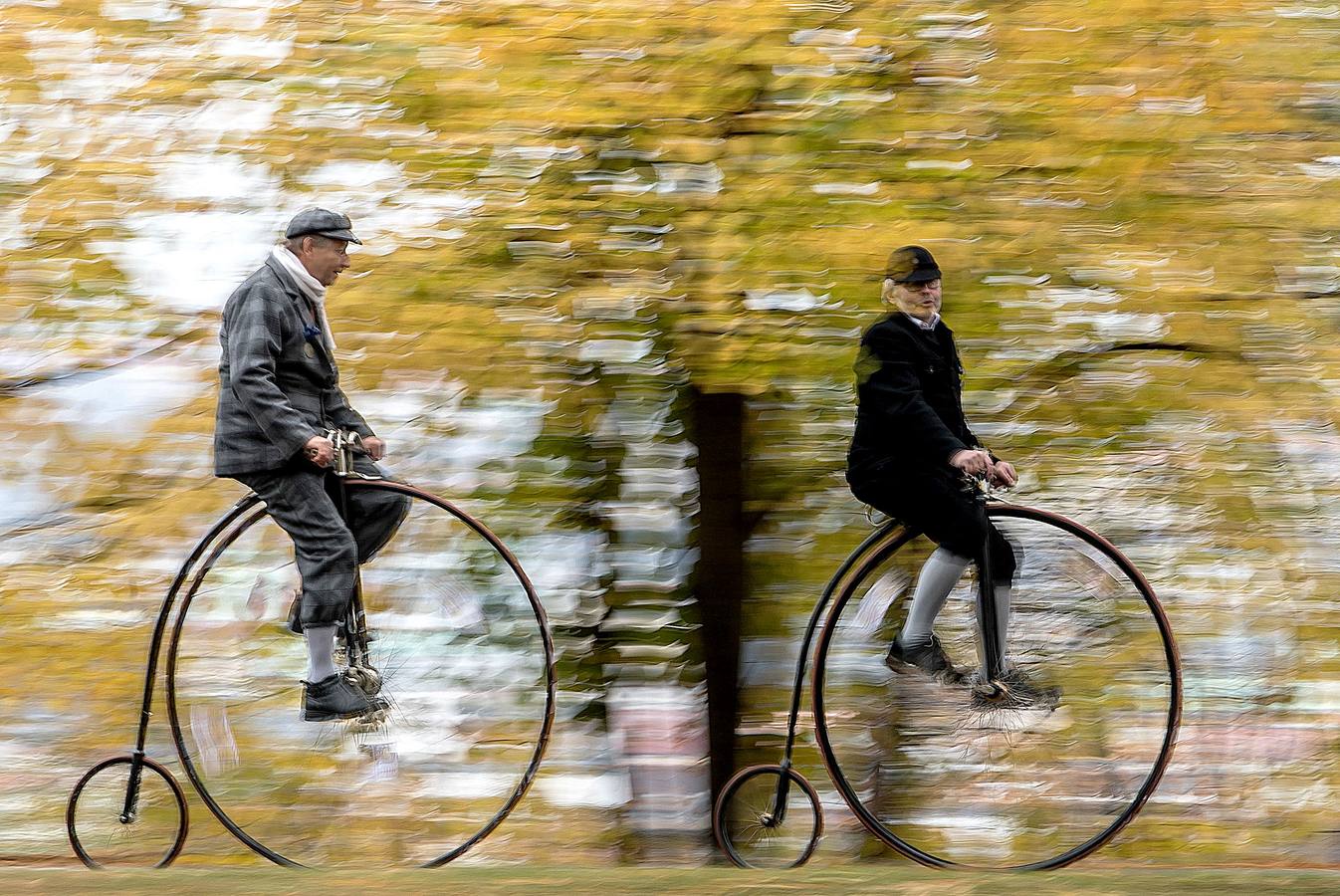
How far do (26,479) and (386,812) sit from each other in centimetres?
344

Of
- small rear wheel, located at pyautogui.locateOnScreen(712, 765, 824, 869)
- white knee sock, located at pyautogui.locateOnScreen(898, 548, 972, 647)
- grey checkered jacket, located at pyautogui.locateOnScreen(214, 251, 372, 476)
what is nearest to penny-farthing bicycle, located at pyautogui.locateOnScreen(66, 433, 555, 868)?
grey checkered jacket, located at pyautogui.locateOnScreen(214, 251, 372, 476)

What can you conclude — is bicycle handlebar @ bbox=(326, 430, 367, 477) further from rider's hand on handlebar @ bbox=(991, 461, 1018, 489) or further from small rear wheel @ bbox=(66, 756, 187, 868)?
rider's hand on handlebar @ bbox=(991, 461, 1018, 489)

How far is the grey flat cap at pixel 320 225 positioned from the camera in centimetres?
466

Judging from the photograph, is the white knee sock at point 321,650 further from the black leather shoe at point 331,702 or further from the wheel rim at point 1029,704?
the wheel rim at point 1029,704

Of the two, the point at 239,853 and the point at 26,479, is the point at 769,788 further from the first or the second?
the point at 26,479

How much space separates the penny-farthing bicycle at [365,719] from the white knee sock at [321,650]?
0.19 m

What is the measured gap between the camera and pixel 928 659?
4.87 m

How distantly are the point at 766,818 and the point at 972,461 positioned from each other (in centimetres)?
143

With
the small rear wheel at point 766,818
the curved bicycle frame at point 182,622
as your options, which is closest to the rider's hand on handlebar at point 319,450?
the curved bicycle frame at point 182,622

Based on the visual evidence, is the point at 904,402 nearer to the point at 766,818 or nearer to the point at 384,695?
the point at 766,818

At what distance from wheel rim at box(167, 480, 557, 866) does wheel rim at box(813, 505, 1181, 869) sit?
1119 millimetres

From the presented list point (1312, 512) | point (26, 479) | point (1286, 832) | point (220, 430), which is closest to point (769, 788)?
point (220, 430)

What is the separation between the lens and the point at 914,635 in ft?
16.0

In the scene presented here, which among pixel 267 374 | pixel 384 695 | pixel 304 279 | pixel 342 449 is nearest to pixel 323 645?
pixel 384 695
